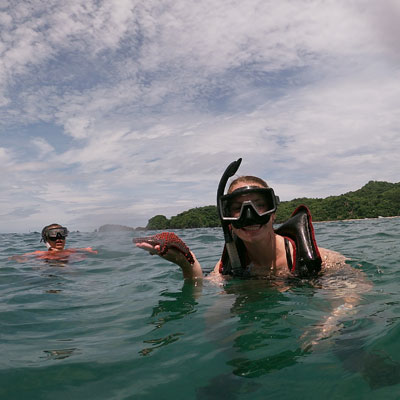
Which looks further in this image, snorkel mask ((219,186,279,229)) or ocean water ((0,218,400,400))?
snorkel mask ((219,186,279,229))

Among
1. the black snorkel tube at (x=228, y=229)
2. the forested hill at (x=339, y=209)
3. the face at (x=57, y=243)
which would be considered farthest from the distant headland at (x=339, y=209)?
the black snorkel tube at (x=228, y=229)

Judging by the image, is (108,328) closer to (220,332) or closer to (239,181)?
(220,332)

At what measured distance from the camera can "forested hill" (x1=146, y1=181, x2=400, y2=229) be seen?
159 feet

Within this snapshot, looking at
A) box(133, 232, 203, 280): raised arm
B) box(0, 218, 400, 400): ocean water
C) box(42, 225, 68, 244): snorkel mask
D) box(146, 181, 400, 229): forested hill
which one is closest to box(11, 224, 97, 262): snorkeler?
box(42, 225, 68, 244): snorkel mask

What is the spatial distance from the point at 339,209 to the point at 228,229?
53.3 metres

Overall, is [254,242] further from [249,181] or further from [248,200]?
[249,181]

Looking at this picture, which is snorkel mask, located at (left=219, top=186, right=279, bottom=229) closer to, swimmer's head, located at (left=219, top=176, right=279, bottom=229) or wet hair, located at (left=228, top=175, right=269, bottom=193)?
swimmer's head, located at (left=219, top=176, right=279, bottom=229)

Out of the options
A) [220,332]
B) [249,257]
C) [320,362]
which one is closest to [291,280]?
[249,257]

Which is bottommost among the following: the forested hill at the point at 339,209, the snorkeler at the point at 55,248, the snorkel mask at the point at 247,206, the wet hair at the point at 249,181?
the snorkeler at the point at 55,248

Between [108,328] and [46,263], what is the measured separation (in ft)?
14.0

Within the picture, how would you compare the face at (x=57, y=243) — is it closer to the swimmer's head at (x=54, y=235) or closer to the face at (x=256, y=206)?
the swimmer's head at (x=54, y=235)

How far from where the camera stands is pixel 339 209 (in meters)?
52.7

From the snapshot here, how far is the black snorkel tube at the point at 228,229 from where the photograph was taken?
10.9ft

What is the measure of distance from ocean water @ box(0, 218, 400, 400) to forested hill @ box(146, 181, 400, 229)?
1465 inches
